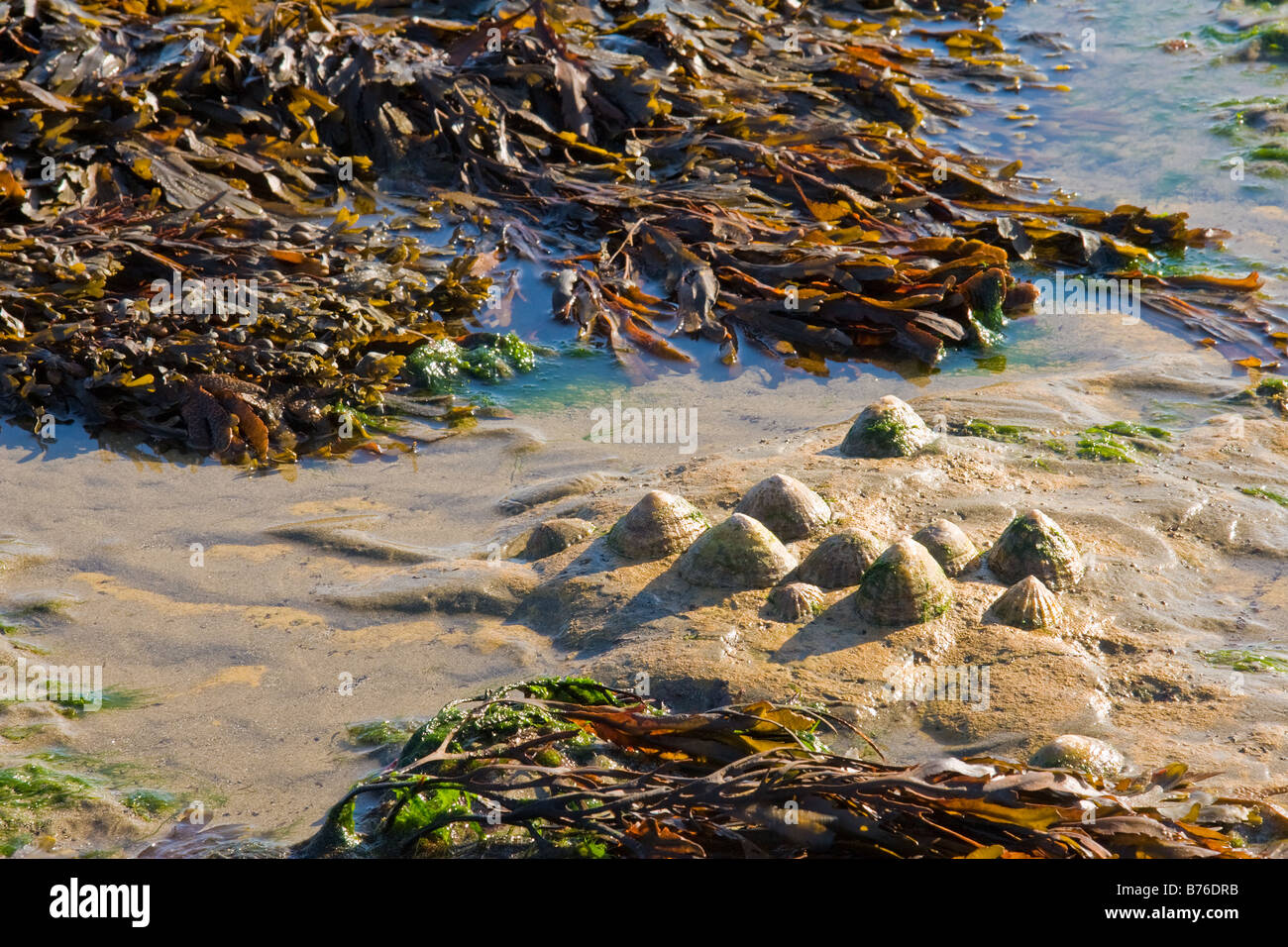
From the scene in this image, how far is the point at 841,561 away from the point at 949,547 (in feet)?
1.24

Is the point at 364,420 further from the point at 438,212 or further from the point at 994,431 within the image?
the point at 994,431

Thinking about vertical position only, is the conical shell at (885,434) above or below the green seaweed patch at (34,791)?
above

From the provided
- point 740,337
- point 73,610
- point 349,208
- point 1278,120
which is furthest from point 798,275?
point 1278,120

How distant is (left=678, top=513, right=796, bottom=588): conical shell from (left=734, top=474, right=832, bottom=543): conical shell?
0.19 meters

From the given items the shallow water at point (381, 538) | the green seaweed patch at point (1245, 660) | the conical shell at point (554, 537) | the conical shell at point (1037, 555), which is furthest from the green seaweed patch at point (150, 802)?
the green seaweed patch at point (1245, 660)

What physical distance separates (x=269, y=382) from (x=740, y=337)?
2316 millimetres

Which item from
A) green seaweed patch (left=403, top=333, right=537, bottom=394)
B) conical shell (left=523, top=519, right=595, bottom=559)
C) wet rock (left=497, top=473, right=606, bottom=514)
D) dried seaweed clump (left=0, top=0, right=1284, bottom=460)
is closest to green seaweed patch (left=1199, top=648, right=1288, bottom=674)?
conical shell (left=523, top=519, right=595, bottom=559)

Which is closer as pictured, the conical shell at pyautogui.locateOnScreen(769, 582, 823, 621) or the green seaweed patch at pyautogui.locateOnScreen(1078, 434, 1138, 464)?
the conical shell at pyautogui.locateOnScreen(769, 582, 823, 621)

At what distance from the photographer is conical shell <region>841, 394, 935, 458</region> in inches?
178

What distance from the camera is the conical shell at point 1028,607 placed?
3.52 m

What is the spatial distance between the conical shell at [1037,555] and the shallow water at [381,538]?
153 mm

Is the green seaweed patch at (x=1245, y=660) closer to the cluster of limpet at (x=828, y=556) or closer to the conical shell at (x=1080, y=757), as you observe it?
the cluster of limpet at (x=828, y=556)

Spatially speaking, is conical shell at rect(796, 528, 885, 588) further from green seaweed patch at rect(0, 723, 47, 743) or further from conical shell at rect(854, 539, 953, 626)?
green seaweed patch at rect(0, 723, 47, 743)
